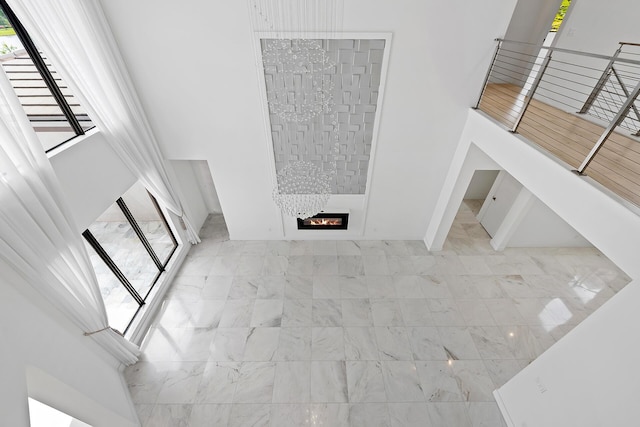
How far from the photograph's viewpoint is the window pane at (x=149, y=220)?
430 cm

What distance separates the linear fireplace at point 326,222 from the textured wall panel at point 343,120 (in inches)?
21.9

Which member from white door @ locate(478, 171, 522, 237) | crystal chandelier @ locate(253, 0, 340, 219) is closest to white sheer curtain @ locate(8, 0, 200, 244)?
crystal chandelier @ locate(253, 0, 340, 219)

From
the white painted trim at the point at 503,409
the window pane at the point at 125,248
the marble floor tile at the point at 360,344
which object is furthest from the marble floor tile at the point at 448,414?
the window pane at the point at 125,248

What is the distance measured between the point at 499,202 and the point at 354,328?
400 cm

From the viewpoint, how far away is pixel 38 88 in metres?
2.90

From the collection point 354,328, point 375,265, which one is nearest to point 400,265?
point 375,265

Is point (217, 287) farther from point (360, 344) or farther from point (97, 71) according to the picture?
point (97, 71)

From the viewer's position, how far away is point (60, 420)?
2.79 meters

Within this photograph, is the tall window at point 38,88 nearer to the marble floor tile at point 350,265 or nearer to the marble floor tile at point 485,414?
the marble floor tile at point 350,265

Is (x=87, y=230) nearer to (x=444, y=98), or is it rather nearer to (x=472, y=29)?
(x=444, y=98)

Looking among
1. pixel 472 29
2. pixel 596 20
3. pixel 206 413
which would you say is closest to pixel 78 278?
pixel 206 413

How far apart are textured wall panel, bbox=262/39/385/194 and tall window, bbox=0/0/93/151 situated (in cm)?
237

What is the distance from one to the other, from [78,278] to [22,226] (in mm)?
761

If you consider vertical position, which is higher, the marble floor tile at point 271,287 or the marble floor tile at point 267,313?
the marble floor tile at point 271,287
